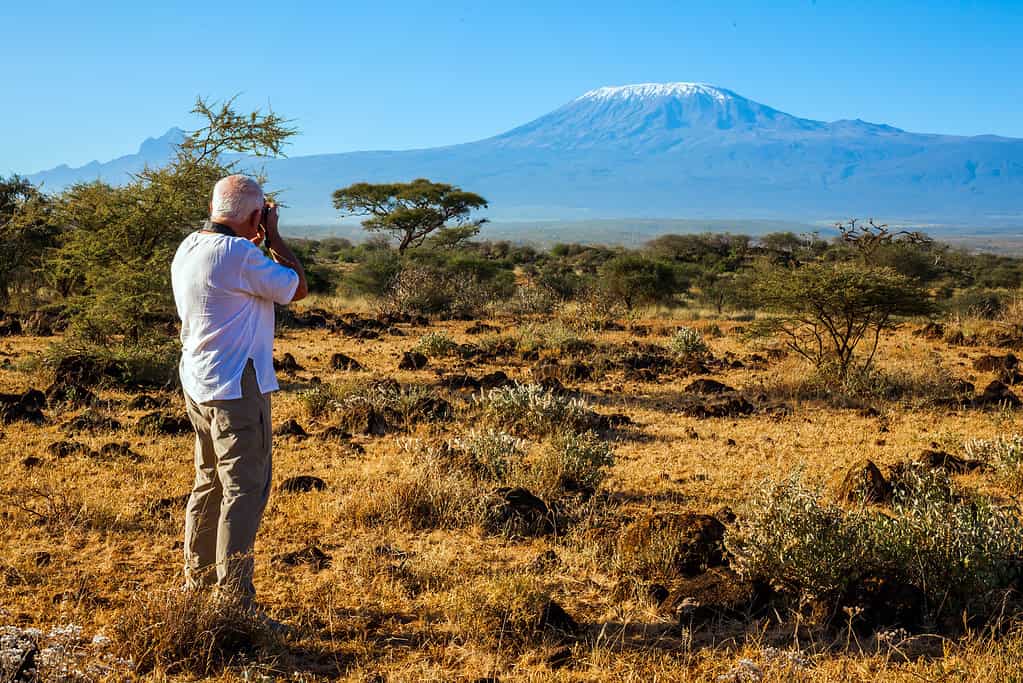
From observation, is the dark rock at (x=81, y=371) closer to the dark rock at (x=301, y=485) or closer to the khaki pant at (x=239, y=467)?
the dark rock at (x=301, y=485)

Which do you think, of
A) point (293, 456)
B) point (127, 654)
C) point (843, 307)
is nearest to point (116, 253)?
point (293, 456)

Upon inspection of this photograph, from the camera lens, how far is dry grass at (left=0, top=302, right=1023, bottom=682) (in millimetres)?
3430

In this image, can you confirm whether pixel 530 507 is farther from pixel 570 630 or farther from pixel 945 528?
pixel 945 528

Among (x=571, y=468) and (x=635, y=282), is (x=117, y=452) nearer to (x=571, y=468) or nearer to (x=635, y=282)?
(x=571, y=468)

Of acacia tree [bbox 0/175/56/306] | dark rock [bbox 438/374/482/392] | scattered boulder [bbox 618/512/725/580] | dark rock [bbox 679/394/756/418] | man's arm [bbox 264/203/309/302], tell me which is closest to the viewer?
man's arm [bbox 264/203/309/302]

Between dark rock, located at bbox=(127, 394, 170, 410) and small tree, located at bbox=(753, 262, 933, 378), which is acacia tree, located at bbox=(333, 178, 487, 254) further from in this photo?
dark rock, located at bbox=(127, 394, 170, 410)

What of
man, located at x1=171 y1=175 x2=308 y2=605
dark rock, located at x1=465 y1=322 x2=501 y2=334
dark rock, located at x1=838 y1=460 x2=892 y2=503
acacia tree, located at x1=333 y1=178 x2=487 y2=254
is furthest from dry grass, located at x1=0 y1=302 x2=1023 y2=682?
acacia tree, located at x1=333 y1=178 x2=487 y2=254

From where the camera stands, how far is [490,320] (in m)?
17.8

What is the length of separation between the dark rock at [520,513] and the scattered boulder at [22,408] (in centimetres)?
444

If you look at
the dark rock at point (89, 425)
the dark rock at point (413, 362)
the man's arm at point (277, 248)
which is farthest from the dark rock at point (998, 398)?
the dark rock at point (89, 425)

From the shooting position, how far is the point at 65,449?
6.37 metres

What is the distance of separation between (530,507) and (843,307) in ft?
19.0

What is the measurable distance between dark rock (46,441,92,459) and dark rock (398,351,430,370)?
5.07 m

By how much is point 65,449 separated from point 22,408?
4.95ft
